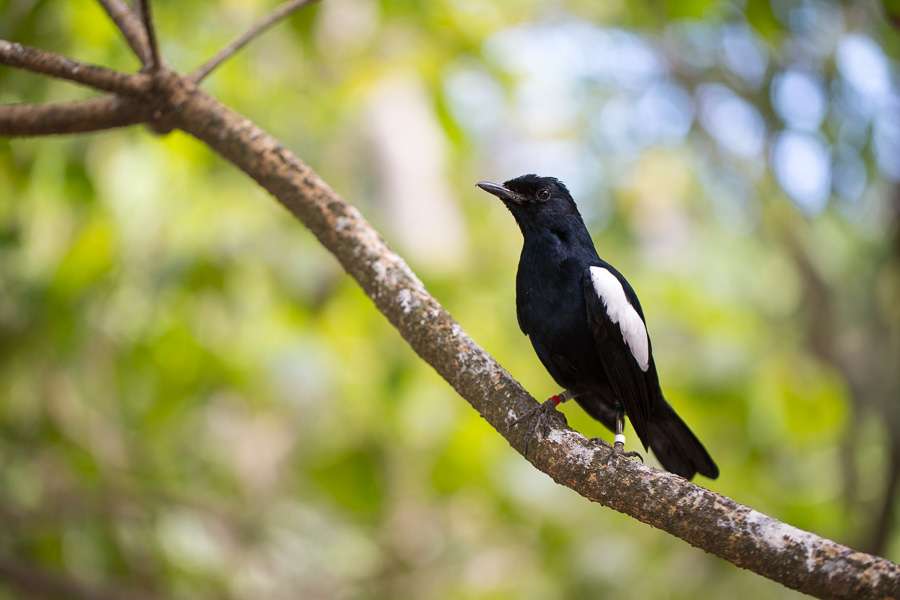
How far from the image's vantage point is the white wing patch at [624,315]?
7.23 feet

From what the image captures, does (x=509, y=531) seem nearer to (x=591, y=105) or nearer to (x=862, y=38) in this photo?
(x=862, y=38)

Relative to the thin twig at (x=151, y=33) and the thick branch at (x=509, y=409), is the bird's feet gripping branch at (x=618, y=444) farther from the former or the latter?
the thin twig at (x=151, y=33)

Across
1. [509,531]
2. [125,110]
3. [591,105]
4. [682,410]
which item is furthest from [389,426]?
[591,105]

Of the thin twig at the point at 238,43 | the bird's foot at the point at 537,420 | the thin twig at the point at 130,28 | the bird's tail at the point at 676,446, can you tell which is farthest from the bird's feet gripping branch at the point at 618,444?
the thin twig at the point at 130,28

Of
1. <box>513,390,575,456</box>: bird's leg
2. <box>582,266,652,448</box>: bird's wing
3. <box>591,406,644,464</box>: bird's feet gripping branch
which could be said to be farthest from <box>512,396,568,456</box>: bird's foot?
<box>582,266,652,448</box>: bird's wing

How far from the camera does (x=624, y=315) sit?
2203 mm

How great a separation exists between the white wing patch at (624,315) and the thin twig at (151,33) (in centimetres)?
150

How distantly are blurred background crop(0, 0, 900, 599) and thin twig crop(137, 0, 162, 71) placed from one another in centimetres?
90

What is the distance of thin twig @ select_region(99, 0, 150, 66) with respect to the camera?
2.25 metres

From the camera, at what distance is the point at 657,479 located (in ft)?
5.01

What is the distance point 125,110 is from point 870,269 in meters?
4.23

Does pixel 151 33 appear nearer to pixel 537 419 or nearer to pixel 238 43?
pixel 238 43

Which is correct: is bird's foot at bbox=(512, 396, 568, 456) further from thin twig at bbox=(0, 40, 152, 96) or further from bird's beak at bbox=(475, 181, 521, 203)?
thin twig at bbox=(0, 40, 152, 96)

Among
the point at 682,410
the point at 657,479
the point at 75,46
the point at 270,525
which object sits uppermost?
the point at 75,46
